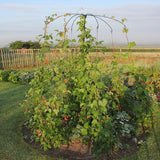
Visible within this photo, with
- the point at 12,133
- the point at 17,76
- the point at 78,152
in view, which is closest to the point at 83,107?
the point at 78,152

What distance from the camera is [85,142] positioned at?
3.23 meters

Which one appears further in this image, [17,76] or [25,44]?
[25,44]

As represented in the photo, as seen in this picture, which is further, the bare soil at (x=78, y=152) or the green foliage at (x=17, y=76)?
the green foliage at (x=17, y=76)

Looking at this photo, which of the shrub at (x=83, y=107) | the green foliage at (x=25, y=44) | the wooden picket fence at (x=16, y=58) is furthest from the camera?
the green foliage at (x=25, y=44)

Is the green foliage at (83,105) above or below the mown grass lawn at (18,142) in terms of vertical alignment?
above

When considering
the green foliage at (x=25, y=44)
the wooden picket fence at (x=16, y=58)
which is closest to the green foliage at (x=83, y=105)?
the wooden picket fence at (x=16, y=58)

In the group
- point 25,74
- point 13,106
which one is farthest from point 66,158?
point 25,74

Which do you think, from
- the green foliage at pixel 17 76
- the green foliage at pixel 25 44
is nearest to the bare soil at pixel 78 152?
the green foliage at pixel 17 76

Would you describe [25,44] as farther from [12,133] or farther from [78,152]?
[78,152]

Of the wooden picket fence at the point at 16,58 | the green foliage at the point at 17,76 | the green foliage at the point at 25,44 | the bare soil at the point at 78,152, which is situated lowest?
the bare soil at the point at 78,152

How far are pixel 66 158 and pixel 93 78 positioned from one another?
124 centimetres

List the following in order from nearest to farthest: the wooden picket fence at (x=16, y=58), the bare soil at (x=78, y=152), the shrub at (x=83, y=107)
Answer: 1. the shrub at (x=83, y=107)
2. the bare soil at (x=78, y=152)
3. the wooden picket fence at (x=16, y=58)

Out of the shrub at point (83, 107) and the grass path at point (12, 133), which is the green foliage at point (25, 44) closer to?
the grass path at point (12, 133)

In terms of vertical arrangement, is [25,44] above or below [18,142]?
above
